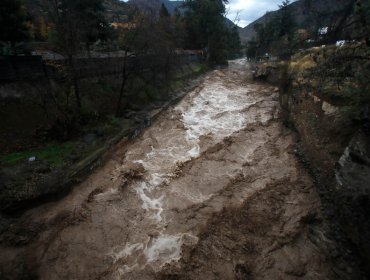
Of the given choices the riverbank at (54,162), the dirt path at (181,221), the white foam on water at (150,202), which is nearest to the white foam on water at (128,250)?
the dirt path at (181,221)

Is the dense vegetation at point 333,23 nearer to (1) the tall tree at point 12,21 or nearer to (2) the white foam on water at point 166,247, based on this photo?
(2) the white foam on water at point 166,247

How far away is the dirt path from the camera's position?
7.32 m

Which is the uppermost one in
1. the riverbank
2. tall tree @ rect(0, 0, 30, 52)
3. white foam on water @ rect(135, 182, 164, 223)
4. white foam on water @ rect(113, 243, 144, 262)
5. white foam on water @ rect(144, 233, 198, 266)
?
tall tree @ rect(0, 0, 30, 52)

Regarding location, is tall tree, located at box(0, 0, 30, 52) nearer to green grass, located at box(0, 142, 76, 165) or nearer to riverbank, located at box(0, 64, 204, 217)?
riverbank, located at box(0, 64, 204, 217)

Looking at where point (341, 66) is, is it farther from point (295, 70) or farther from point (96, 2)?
→ point (96, 2)

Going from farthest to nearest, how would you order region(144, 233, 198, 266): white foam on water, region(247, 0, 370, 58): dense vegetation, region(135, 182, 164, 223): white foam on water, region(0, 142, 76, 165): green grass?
region(0, 142, 76, 165): green grass < region(135, 182, 164, 223): white foam on water < region(144, 233, 198, 266): white foam on water < region(247, 0, 370, 58): dense vegetation

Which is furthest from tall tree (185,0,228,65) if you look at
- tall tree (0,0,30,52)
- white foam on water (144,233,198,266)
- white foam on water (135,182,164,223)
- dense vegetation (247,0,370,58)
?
white foam on water (144,233,198,266)

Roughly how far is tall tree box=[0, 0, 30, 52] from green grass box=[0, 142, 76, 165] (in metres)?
7.78

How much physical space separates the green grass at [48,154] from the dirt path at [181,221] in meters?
1.56

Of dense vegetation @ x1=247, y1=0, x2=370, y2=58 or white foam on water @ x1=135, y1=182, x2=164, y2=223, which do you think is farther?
white foam on water @ x1=135, y1=182, x2=164, y2=223

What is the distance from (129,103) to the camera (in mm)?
17344

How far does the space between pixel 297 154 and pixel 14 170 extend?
40.3ft

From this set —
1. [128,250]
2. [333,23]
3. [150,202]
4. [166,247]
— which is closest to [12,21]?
[150,202]

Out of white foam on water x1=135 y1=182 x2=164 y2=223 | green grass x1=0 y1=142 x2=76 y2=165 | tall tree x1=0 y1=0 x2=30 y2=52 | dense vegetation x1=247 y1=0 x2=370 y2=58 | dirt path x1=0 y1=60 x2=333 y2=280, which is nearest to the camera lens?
dense vegetation x1=247 y1=0 x2=370 y2=58
